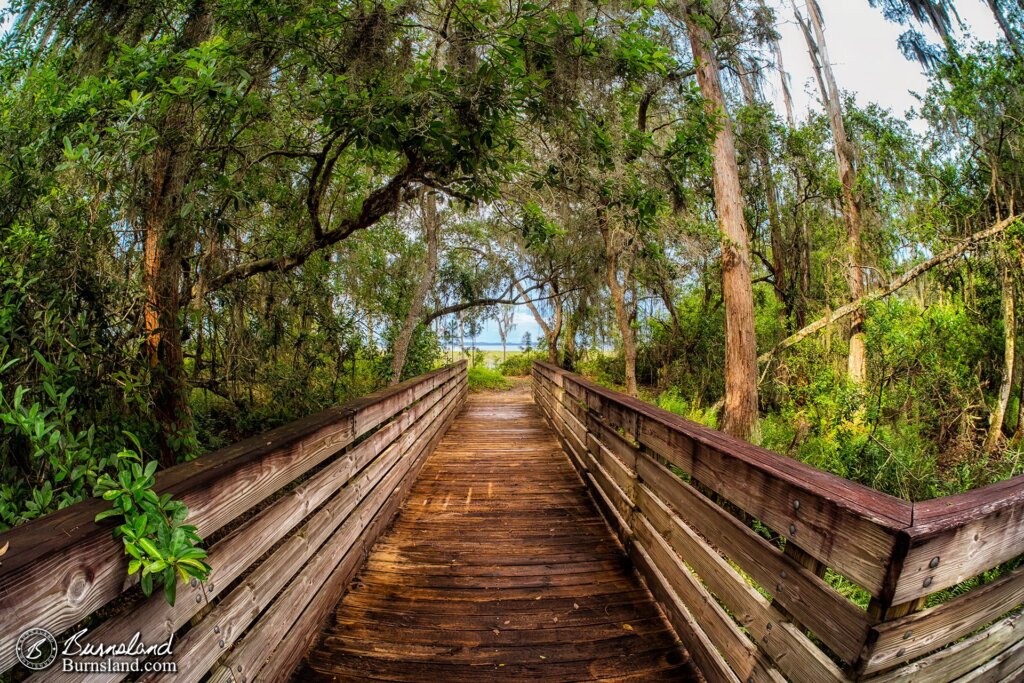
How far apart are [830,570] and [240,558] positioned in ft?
6.52

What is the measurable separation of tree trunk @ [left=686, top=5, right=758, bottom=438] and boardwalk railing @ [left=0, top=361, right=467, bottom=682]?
6.04 metres

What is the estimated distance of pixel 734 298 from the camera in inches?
289

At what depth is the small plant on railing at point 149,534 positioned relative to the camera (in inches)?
41.4

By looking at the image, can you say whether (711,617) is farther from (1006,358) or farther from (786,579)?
(1006,358)

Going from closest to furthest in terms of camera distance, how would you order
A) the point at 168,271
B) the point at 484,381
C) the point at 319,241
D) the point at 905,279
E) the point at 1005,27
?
1. the point at 168,271
2. the point at 319,241
3. the point at 1005,27
4. the point at 905,279
5. the point at 484,381

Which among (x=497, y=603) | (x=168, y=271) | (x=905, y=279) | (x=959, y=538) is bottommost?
(x=497, y=603)

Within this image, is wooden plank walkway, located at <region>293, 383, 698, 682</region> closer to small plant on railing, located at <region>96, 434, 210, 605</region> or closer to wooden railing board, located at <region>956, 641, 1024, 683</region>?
wooden railing board, located at <region>956, 641, 1024, 683</region>

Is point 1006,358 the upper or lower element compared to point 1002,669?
upper

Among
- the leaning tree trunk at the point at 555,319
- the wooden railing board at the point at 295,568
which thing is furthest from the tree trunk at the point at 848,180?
the wooden railing board at the point at 295,568

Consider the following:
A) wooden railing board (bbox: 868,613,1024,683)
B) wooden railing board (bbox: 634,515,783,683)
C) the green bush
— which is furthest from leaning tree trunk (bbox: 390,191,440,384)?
wooden railing board (bbox: 868,613,1024,683)

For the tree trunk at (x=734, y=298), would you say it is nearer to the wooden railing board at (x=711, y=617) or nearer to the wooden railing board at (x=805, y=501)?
the wooden railing board at (x=711, y=617)

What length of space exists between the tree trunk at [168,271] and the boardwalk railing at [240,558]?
1204 mm

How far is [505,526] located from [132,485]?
2.77 metres

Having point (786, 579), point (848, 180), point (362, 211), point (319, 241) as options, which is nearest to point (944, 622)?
point (786, 579)
